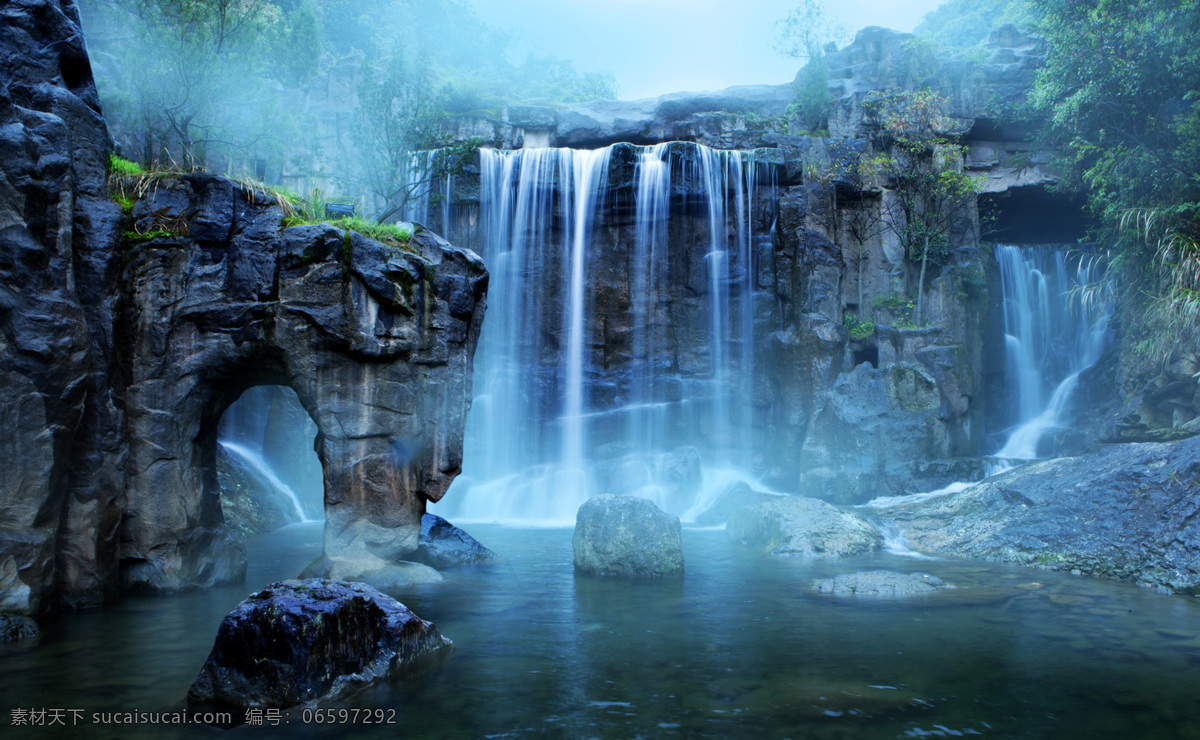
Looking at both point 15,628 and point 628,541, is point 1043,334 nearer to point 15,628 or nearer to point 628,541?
point 628,541

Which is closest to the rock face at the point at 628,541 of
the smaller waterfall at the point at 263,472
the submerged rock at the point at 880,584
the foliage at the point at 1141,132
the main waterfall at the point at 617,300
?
the submerged rock at the point at 880,584

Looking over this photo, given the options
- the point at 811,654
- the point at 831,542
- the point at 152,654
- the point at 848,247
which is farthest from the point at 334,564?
the point at 848,247

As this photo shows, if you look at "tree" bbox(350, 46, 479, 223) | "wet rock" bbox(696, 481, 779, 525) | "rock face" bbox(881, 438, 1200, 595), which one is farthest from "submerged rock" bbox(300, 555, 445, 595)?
"tree" bbox(350, 46, 479, 223)

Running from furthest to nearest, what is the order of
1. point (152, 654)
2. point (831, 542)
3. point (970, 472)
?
point (970, 472) → point (831, 542) → point (152, 654)

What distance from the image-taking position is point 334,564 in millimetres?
8906

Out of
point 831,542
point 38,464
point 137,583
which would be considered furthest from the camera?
point 831,542

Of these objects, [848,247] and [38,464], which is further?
[848,247]

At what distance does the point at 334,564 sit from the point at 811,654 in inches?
222

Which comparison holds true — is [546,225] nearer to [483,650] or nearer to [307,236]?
[307,236]

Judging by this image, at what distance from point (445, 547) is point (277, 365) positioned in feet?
11.7

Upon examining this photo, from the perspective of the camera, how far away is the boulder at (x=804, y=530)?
1125 cm

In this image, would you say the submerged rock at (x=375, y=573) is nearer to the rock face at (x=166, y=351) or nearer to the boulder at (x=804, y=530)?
the rock face at (x=166, y=351)

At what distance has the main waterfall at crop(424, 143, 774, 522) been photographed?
20.9 meters

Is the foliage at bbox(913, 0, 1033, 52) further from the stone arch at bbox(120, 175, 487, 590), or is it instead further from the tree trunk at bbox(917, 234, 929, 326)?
the stone arch at bbox(120, 175, 487, 590)
